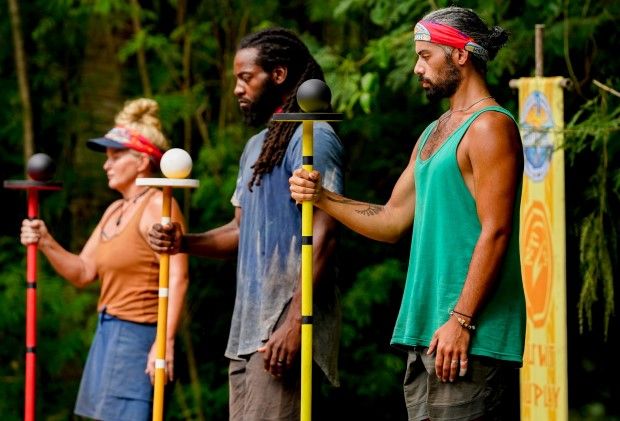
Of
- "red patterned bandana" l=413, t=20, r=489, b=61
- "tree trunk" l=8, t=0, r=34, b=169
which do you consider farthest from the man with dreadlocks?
"tree trunk" l=8, t=0, r=34, b=169

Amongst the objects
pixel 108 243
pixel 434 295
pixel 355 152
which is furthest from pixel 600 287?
pixel 434 295

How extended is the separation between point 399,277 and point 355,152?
3.09ft

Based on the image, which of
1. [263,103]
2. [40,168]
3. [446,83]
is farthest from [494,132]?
[40,168]

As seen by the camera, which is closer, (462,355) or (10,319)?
(462,355)

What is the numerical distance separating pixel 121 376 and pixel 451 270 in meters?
1.76

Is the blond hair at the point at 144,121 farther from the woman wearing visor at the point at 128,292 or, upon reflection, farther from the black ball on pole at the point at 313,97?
the black ball on pole at the point at 313,97

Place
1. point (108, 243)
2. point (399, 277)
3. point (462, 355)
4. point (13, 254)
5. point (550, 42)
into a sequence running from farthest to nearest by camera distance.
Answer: point (13, 254) < point (399, 277) < point (550, 42) < point (108, 243) < point (462, 355)

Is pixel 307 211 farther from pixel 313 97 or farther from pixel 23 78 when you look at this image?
pixel 23 78

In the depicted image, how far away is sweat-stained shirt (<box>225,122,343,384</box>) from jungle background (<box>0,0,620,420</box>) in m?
2.79

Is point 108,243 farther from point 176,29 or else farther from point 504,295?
point 176,29

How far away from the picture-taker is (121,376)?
4531 mm

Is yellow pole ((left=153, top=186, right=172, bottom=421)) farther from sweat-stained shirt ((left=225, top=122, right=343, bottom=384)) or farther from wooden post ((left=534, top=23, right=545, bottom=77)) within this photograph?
wooden post ((left=534, top=23, right=545, bottom=77))

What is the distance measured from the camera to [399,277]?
7.20 meters

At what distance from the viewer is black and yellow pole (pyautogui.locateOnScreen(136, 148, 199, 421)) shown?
3.99m
